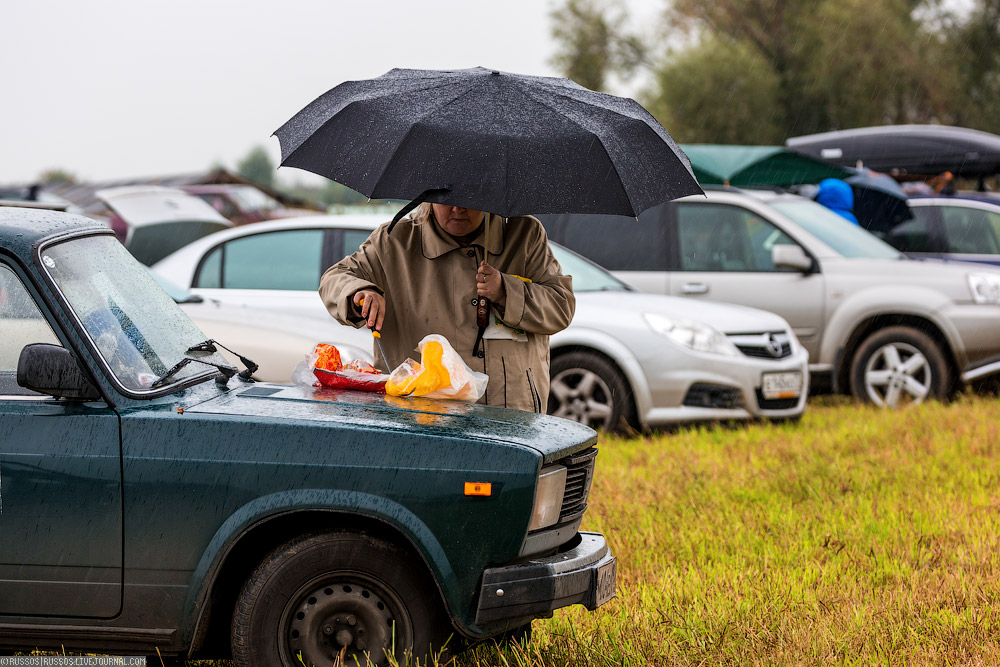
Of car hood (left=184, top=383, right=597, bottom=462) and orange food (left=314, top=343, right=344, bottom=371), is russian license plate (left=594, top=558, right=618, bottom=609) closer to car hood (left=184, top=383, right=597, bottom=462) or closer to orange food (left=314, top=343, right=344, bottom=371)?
car hood (left=184, top=383, right=597, bottom=462)

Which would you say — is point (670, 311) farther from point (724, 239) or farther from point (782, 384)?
point (724, 239)

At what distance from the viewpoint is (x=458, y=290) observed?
4359 millimetres

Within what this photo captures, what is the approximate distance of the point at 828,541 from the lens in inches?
205

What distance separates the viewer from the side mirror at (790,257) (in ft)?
28.9

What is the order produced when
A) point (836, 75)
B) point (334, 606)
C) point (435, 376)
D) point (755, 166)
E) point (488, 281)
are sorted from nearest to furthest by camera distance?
1. point (334, 606)
2. point (435, 376)
3. point (488, 281)
4. point (755, 166)
5. point (836, 75)

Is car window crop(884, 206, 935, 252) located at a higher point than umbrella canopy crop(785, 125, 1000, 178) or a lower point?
lower

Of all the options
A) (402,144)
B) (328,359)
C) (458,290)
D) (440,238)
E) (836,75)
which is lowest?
(328,359)

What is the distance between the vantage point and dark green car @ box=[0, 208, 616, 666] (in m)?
3.35

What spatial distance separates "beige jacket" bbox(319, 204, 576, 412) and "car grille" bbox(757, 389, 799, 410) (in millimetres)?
3636

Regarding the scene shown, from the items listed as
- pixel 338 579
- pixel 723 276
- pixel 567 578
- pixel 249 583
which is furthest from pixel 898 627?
pixel 723 276

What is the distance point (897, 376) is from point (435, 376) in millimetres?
5989

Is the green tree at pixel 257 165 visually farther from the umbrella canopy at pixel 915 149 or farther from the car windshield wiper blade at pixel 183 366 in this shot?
the car windshield wiper blade at pixel 183 366

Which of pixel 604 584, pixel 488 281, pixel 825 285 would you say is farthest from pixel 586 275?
pixel 604 584

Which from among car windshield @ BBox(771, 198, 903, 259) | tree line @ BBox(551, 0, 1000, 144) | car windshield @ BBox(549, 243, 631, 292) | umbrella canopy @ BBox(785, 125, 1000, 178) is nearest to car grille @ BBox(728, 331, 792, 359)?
car windshield @ BBox(549, 243, 631, 292)
